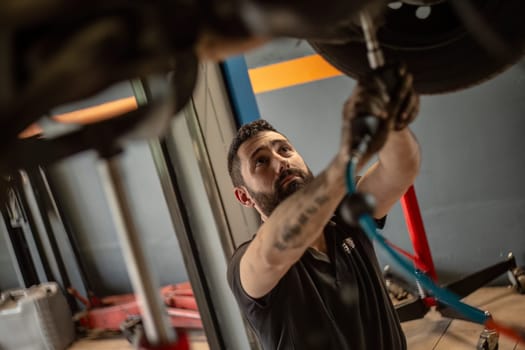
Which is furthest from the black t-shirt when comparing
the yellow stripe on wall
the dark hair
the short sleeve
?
the yellow stripe on wall

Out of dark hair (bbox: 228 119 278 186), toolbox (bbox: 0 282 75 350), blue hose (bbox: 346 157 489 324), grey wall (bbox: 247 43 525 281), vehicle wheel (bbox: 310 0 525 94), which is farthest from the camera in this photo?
toolbox (bbox: 0 282 75 350)

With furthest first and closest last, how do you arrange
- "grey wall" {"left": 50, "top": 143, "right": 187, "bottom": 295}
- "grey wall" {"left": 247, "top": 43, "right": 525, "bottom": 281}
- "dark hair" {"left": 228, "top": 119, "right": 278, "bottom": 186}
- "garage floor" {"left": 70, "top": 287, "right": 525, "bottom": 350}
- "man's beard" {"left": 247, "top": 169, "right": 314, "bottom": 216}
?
"grey wall" {"left": 50, "top": 143, "right": 187, "bottom": 295} → "grey wall" {"left": 247, "top": 43, "right": 525, "bottom": 281} → "garage floor" {"left": 70, "top": 287, "right": 525, "bottom": 350} → "dark hair" {"left": 228, "top": 119, "right": 278, "bottom": 186} → "man's beard" {"left": 247, "top": 169, "right": 314, "bottom": 216}

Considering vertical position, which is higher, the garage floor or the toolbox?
the toolbox

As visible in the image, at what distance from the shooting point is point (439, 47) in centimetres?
77

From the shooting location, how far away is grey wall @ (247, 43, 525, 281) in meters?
2.45

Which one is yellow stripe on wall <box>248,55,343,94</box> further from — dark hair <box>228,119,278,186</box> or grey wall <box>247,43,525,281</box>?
dark hair <box>228,119,278,186</box>

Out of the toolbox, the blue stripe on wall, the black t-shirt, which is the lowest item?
the toolbox

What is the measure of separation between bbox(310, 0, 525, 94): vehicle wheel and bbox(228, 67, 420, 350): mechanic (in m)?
0.23

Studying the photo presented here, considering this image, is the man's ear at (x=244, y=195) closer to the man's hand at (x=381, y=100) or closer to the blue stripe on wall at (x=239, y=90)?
the blue stripe on wall at (x=239, y=90)

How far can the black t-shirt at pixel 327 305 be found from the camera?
1.25 metres

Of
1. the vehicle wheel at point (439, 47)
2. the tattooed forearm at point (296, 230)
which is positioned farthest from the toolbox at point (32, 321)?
the vehicle wheel at point (439, 47)

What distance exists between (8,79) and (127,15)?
0.09 meters

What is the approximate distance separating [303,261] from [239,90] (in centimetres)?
80

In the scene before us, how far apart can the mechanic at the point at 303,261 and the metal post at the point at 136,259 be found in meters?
0.52
